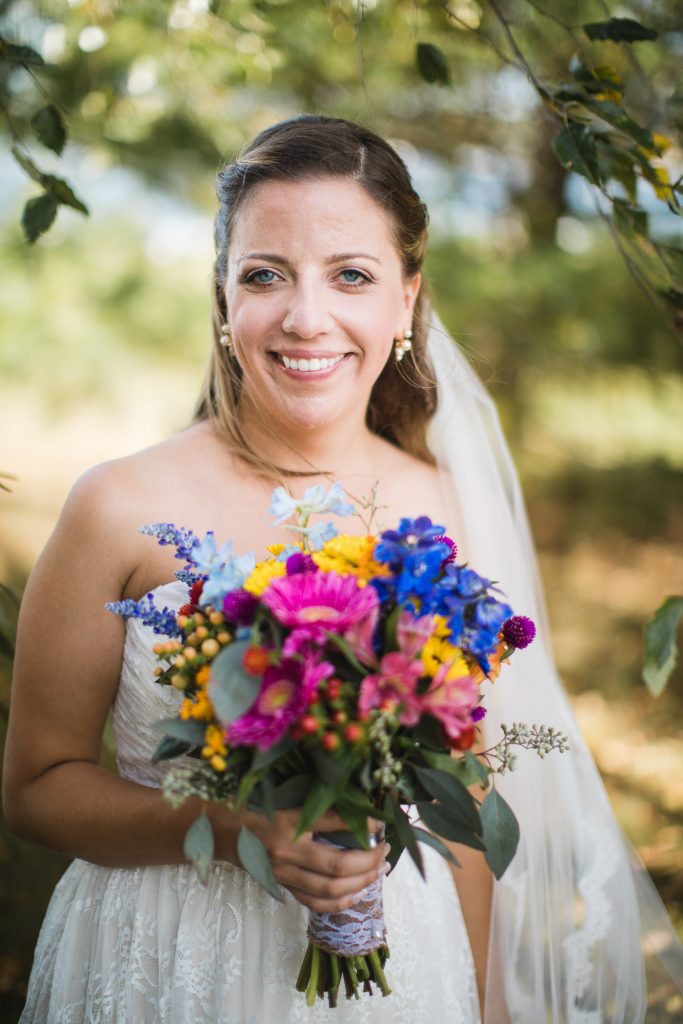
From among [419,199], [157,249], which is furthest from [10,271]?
[419,199]

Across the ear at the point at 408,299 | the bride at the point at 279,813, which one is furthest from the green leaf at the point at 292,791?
the ear at the point at 408,299

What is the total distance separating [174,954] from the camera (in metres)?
1.69

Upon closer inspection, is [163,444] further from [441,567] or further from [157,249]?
[157,249]

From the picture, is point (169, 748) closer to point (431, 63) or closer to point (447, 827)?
point (447, 827)

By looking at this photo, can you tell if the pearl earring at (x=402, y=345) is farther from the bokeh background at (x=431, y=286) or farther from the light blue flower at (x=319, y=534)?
the light blue flower at (x=319, y=534)

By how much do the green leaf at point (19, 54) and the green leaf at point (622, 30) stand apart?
1086 millimetres

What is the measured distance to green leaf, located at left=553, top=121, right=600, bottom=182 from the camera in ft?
5.35

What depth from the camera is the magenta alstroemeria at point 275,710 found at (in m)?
1.13

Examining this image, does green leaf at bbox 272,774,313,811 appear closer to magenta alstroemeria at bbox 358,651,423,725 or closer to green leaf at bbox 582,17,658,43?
magenta alstroemeria at bbox 358,651,423,725

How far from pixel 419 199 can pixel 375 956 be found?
→ 5.38 ft

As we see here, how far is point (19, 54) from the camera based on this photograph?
1765 millimetres

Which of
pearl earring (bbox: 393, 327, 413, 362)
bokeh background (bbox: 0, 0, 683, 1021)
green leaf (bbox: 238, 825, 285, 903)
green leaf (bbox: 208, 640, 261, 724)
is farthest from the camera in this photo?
bokeh background (bbox: 0, 0, 683, 1021)

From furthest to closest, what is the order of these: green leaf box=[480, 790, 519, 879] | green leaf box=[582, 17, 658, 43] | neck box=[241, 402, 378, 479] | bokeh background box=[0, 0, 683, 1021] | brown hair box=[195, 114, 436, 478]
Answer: bokeh background box=[0, 0, 683, 1021] < neck box=[241, 402, 378, 479] < brown hair box=[195, 114, 436, 478] < green leaf box=[582, 17, 658, 43] < green leaf box=[480, 790, 519, 879]

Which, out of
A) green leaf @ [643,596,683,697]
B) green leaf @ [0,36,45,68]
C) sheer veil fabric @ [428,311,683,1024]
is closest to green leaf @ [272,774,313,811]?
green leaf @ [643,596,683,697]
